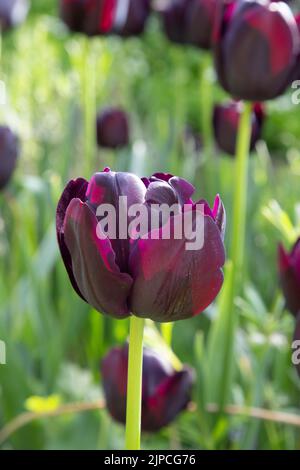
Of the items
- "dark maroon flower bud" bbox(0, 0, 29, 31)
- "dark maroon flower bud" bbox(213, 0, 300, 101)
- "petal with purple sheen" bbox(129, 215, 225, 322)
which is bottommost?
"petal with purple sheen" bbox(129, 215, 225, 322)

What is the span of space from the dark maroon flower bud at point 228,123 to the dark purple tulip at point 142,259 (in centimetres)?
64

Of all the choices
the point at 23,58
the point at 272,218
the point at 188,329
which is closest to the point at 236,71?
the point at 272,218

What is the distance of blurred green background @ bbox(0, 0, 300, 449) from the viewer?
844 millimetres

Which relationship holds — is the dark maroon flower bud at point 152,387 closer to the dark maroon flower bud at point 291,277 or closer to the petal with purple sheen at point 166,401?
the petal with purple sheen at point 166,401

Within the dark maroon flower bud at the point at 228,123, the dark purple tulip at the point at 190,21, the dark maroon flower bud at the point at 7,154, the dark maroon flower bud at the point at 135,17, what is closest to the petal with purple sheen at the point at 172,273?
the dark maroon flower bud at the point at 7,154

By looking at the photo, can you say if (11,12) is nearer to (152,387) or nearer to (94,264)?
(152,387)

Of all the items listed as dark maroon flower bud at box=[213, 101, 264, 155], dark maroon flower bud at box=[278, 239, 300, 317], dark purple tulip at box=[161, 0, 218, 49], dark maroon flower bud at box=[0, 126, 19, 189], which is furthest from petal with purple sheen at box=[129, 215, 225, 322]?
dark purple tulip at box=[161, 0, 218, 49]

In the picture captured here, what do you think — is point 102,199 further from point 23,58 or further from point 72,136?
point 23,58

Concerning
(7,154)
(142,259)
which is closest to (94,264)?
(142,259)

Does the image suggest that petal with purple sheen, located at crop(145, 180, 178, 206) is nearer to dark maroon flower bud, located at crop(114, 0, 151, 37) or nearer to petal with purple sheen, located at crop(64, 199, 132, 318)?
petal with purple sheen, located at crop(64, 199, 132, 318)

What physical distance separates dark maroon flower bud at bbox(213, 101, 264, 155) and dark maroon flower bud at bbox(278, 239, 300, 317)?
44 centimetres

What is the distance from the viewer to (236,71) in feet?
2.60

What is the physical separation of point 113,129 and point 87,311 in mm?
445

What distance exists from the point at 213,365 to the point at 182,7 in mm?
711
